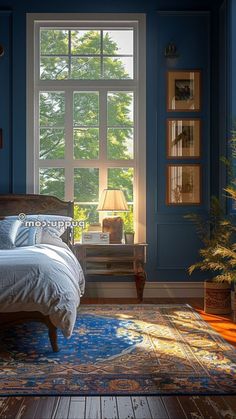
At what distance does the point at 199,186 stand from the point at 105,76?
167 centimetres

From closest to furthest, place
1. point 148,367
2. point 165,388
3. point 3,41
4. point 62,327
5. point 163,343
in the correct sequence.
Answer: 1. point 165,388
2. point 148,367
3. point 62,327
4. point 163,343
5. point 3,41

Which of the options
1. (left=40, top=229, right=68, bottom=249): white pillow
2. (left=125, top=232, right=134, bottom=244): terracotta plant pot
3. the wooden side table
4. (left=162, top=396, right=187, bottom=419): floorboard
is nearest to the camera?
(left=162, top=396, right=187, bottom=419): floorboard

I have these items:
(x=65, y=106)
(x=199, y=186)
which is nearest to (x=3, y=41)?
(x=65, y=106)

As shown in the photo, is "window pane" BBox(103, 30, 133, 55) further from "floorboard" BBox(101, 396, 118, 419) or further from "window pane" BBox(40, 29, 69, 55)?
"floorboard" BBox(101, 396, 118, 419)

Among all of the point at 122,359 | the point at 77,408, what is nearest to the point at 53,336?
the point at 122,359

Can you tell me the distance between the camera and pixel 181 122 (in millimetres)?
5785

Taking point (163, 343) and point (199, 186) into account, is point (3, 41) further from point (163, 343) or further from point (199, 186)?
point (163, 343)

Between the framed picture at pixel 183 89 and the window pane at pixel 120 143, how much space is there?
56 cm

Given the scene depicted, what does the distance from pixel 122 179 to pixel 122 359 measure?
290cm

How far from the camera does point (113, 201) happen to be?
537cm

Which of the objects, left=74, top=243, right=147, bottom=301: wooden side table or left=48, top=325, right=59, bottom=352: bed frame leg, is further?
left=74, top=243, right=147, bottom=301: wooden side table

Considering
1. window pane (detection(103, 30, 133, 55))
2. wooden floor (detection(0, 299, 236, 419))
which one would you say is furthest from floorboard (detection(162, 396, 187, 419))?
window pane (detection(103, 30, 133, 55))

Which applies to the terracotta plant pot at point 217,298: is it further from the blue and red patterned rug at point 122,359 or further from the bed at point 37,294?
the bed at point 37,294

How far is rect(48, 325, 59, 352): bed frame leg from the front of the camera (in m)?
3.37
